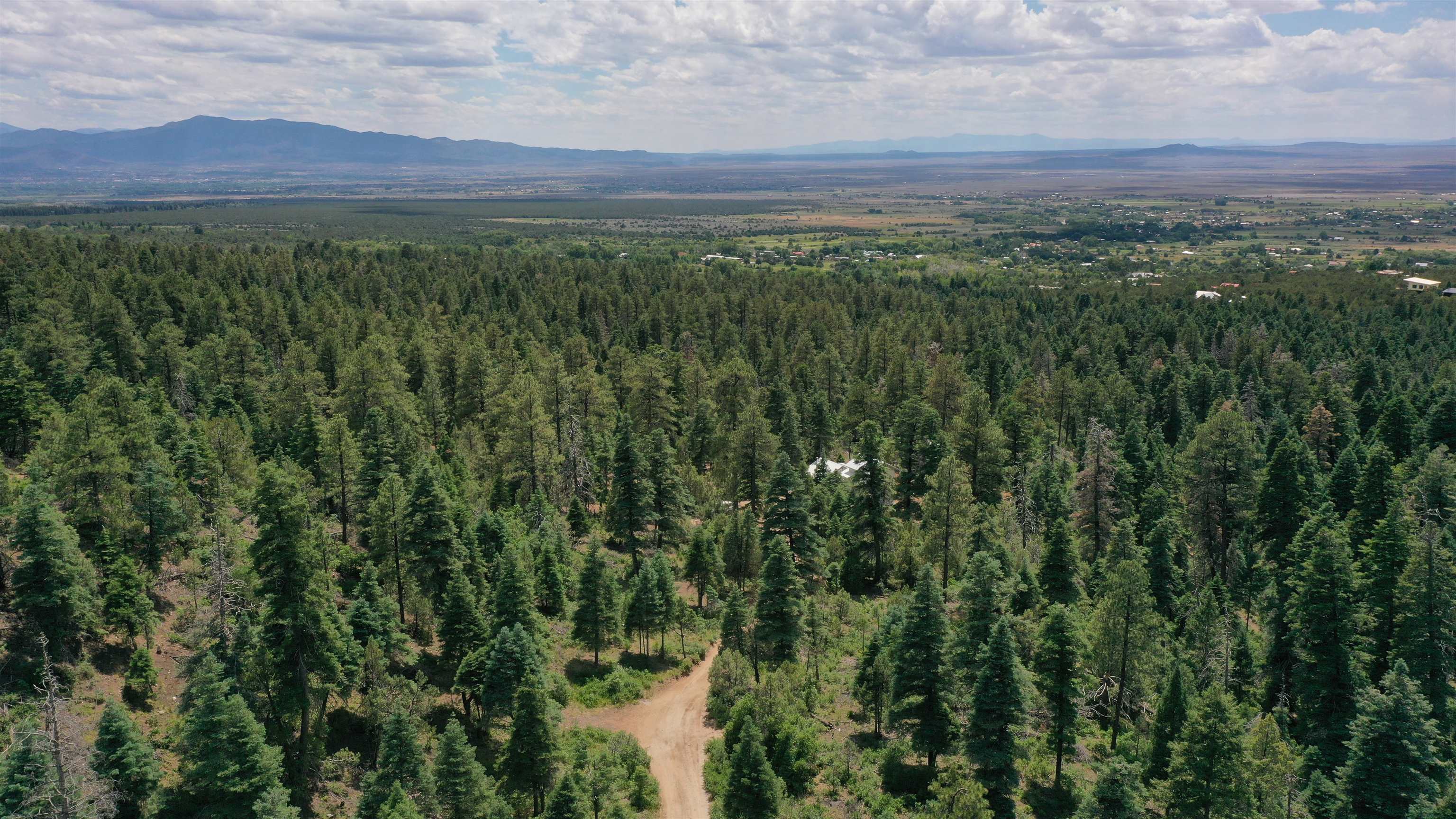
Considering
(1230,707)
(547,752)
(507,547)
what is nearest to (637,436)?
(507,547)

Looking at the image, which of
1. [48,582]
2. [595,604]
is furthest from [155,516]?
[595,604]

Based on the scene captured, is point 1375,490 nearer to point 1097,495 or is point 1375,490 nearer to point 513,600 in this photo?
point 1097,495

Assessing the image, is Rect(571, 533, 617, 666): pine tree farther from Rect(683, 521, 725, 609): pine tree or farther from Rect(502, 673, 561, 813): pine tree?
Rect(502, 673, 561, 813): pine tree

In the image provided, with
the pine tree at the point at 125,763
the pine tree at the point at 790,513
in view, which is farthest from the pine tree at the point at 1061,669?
the pine tree at the point at 125,763

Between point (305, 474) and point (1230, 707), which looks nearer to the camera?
point (1230, 707)

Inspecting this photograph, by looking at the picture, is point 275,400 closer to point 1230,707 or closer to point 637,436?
point 637,436

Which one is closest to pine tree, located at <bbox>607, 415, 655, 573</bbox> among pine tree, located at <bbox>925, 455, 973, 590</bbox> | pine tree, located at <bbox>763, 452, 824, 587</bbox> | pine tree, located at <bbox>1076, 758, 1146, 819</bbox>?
pine tree, located at <bbox>763, 452, 824, 587</bbox>

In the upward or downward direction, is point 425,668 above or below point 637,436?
below
